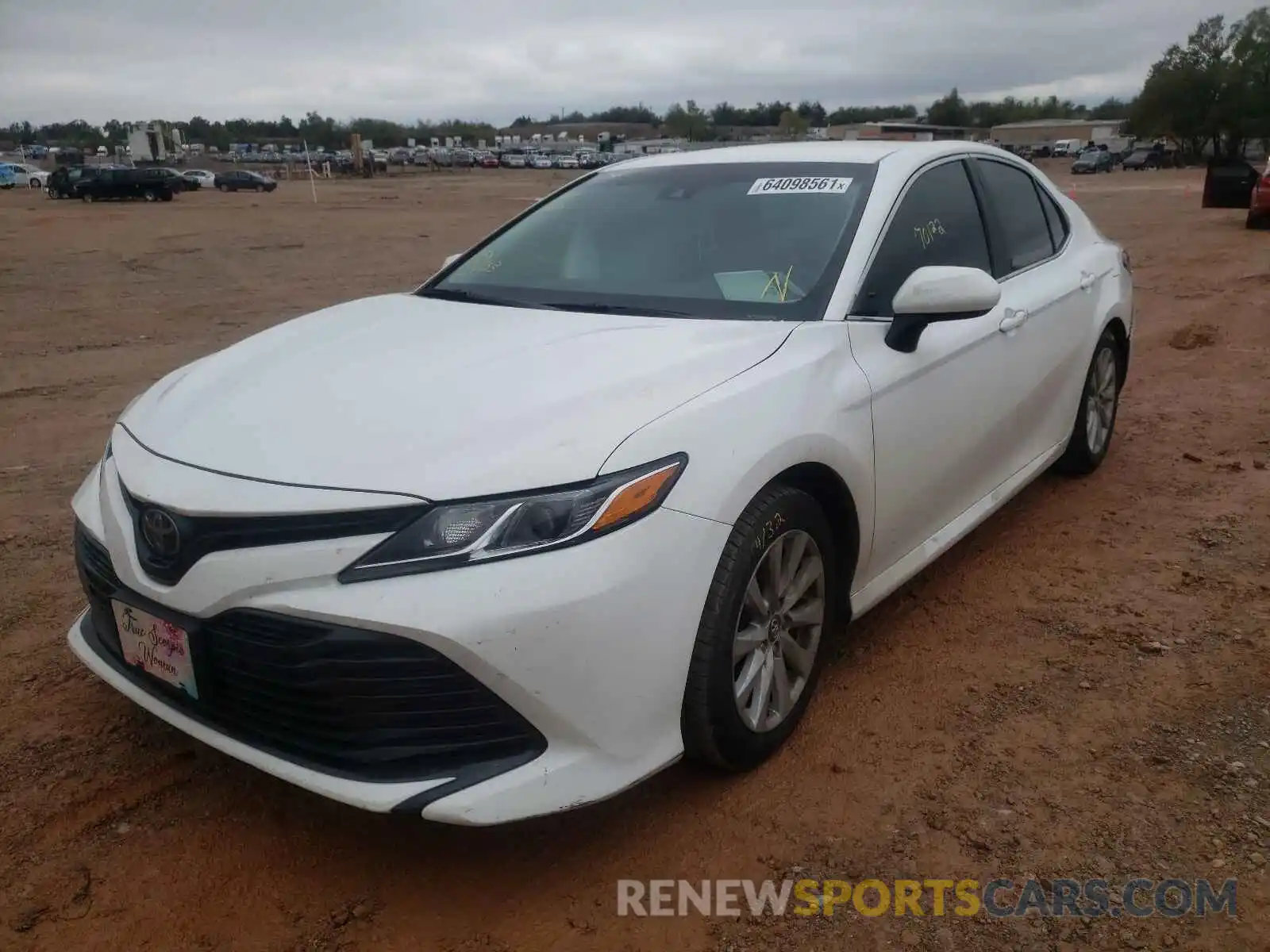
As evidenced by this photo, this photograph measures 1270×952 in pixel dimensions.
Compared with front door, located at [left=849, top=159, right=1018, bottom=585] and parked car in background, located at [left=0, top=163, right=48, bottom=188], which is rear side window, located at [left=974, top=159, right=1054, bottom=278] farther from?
parked car in background, located at [left=0, top=163, right=48, bottom=188]

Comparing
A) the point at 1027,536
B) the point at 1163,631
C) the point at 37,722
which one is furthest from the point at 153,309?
the point at 1163,631

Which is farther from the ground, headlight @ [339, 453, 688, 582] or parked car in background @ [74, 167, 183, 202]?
parked car in background @ [74, 167, 183, 202]

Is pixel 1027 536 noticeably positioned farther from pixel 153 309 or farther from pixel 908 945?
pixel 153 309

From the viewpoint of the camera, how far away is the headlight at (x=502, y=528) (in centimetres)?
204

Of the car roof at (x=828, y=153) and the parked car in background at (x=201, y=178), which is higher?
the parked car in background at (x=201, y=178)

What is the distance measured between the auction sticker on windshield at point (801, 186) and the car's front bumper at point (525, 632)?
1.54 meters

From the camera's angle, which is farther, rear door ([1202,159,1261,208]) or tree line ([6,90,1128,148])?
tree line ([6,90,1128,148])

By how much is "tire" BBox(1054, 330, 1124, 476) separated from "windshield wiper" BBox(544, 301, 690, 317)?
8.10 feet

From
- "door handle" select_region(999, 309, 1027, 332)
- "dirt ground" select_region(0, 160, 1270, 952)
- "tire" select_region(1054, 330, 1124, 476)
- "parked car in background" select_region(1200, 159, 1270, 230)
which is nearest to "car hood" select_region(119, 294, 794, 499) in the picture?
"dirt ground" select_region(0, 160, 1270, 952)

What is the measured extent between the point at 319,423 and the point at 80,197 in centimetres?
4125

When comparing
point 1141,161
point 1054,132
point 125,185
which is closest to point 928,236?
point 125,185

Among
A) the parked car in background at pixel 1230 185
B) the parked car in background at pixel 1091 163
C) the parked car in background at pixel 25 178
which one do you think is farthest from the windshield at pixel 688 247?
the parked car in background at pixel 1091 163

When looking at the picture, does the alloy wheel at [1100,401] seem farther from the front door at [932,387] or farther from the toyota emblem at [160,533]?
the toyota emblem at [160,533]

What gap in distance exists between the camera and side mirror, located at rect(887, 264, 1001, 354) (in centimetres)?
286
